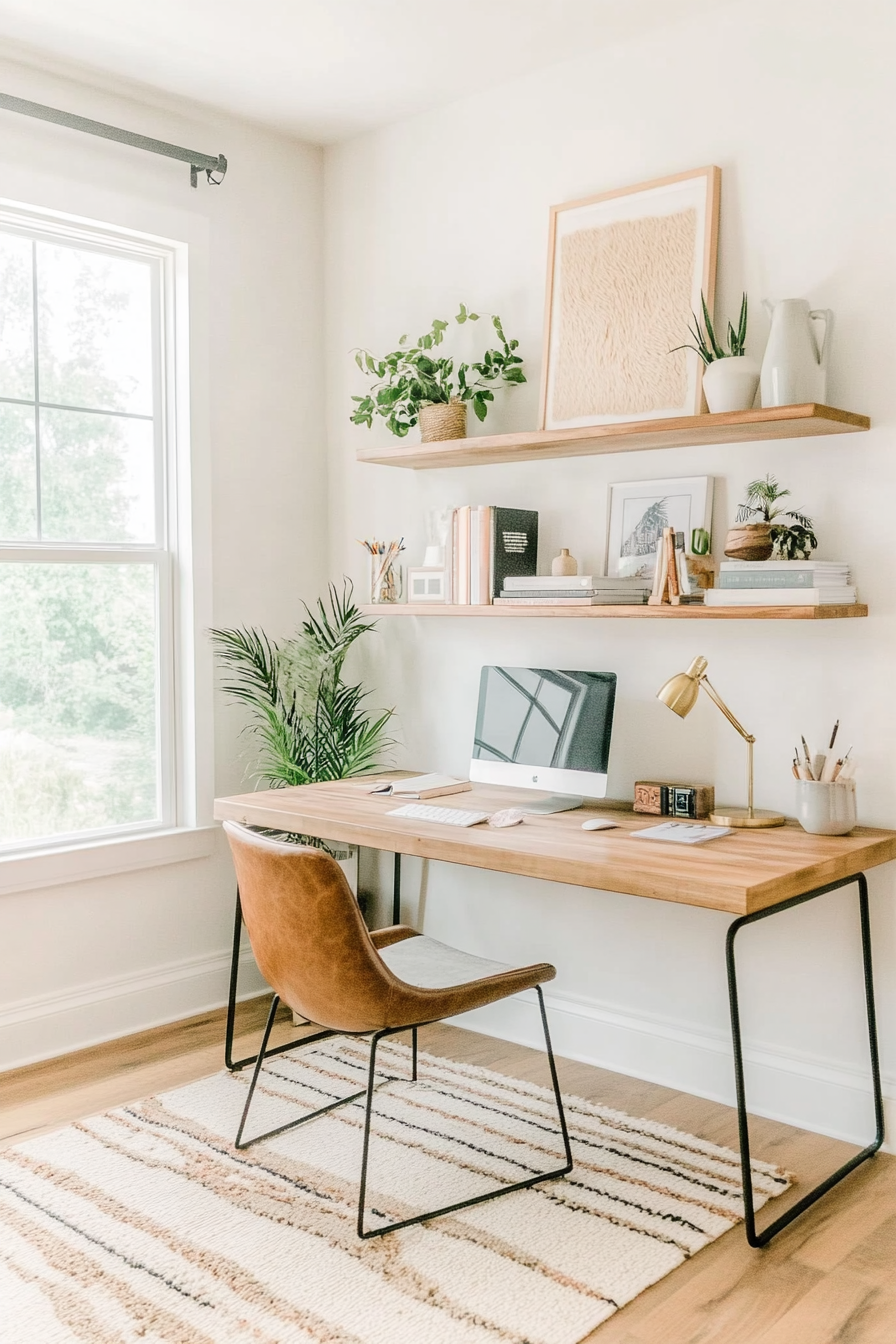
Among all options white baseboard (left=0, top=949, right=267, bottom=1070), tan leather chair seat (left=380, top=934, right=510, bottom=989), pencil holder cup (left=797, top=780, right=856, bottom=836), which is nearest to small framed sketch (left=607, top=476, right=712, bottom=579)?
pencil holder cup (left=797, top=780, right=856, bottom=836)

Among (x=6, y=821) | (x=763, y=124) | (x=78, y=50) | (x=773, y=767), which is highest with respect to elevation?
(x=78, y=50)

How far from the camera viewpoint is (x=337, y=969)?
225 centimetres

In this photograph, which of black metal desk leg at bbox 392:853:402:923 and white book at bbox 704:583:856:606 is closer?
white book at bbox 704:583:856:606

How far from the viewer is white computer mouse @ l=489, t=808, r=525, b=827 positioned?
278cm

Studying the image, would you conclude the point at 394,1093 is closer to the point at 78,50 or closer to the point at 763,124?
the point at 763,124

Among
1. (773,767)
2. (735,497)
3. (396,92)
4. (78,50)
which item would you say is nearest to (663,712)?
(773,767)

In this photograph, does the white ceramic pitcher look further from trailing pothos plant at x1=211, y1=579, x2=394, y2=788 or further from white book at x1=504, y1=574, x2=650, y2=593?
trailing pothos plant at x1=211, y1=579, x2=394, y2=788

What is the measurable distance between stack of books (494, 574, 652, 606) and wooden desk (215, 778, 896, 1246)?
20.9 inches

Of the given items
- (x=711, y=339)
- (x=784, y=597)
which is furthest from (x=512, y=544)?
(x=784, y=597)

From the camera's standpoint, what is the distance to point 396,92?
3406 mm

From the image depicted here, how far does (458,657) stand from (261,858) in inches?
53.3

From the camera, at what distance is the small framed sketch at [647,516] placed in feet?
9.67

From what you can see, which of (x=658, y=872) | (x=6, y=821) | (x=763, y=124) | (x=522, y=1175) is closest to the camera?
(x=658, y=872)

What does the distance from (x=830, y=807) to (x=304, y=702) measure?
1.76 m
